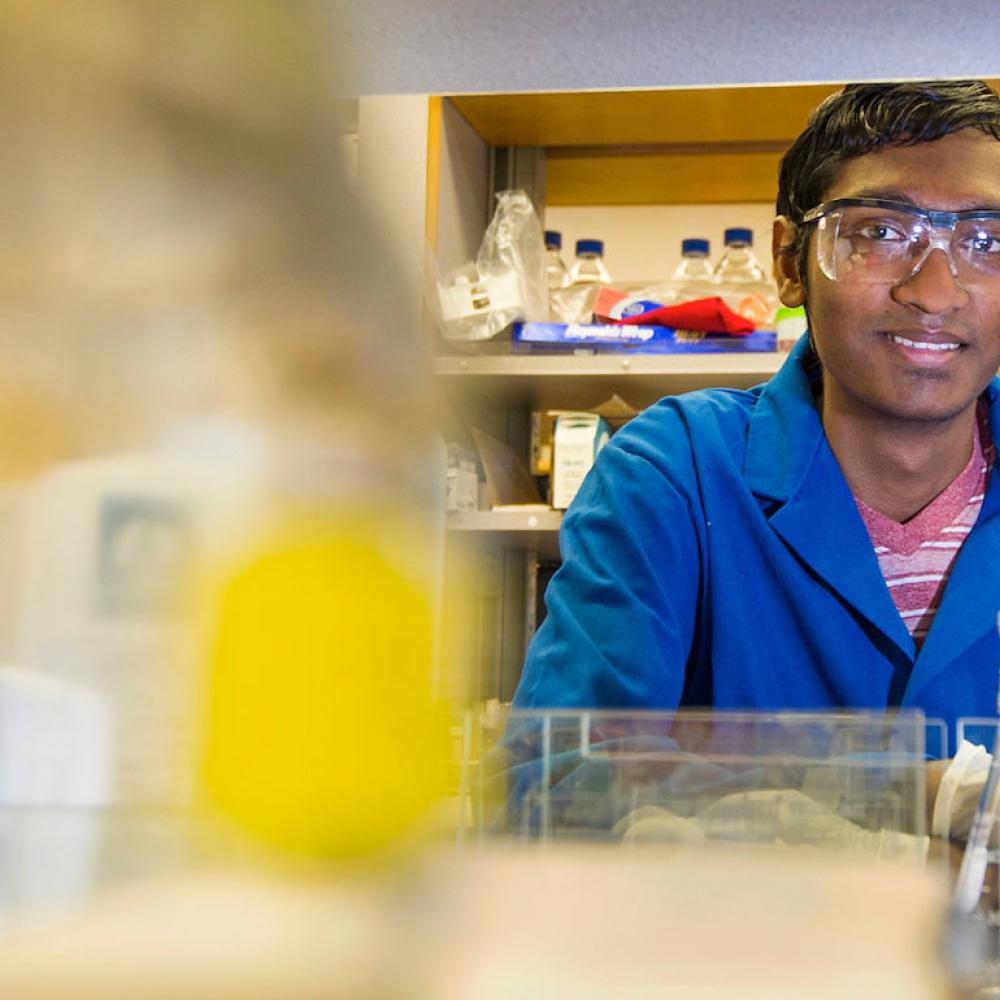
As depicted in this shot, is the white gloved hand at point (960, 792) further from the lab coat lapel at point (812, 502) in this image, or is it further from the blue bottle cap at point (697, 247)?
the blue bottle cap at point (697, 247)

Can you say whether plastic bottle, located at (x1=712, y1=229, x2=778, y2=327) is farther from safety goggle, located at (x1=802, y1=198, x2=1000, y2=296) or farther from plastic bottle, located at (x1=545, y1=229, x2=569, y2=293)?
safety goggle, located at (x1=802, y1=198, x2=1000, y2=296)

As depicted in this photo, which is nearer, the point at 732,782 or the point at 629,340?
the point at 732,782

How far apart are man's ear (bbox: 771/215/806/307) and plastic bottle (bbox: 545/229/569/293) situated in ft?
3.61

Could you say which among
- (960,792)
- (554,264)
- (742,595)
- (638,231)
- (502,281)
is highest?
(638,231)

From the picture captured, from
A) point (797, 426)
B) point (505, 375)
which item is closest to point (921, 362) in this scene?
point (797, 426)

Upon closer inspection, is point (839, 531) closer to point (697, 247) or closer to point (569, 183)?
point (697, 247)

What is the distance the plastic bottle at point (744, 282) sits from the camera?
2510mm

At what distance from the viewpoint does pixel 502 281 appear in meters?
2.45

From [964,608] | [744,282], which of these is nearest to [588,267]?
[744,282]

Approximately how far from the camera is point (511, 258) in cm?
255

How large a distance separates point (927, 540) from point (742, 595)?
0.73 feet

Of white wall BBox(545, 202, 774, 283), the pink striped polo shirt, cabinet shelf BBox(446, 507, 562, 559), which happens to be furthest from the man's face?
white wall BBox(545, 202, 774, 283)

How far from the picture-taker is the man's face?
4.34 feet

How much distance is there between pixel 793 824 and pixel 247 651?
0.97ft
